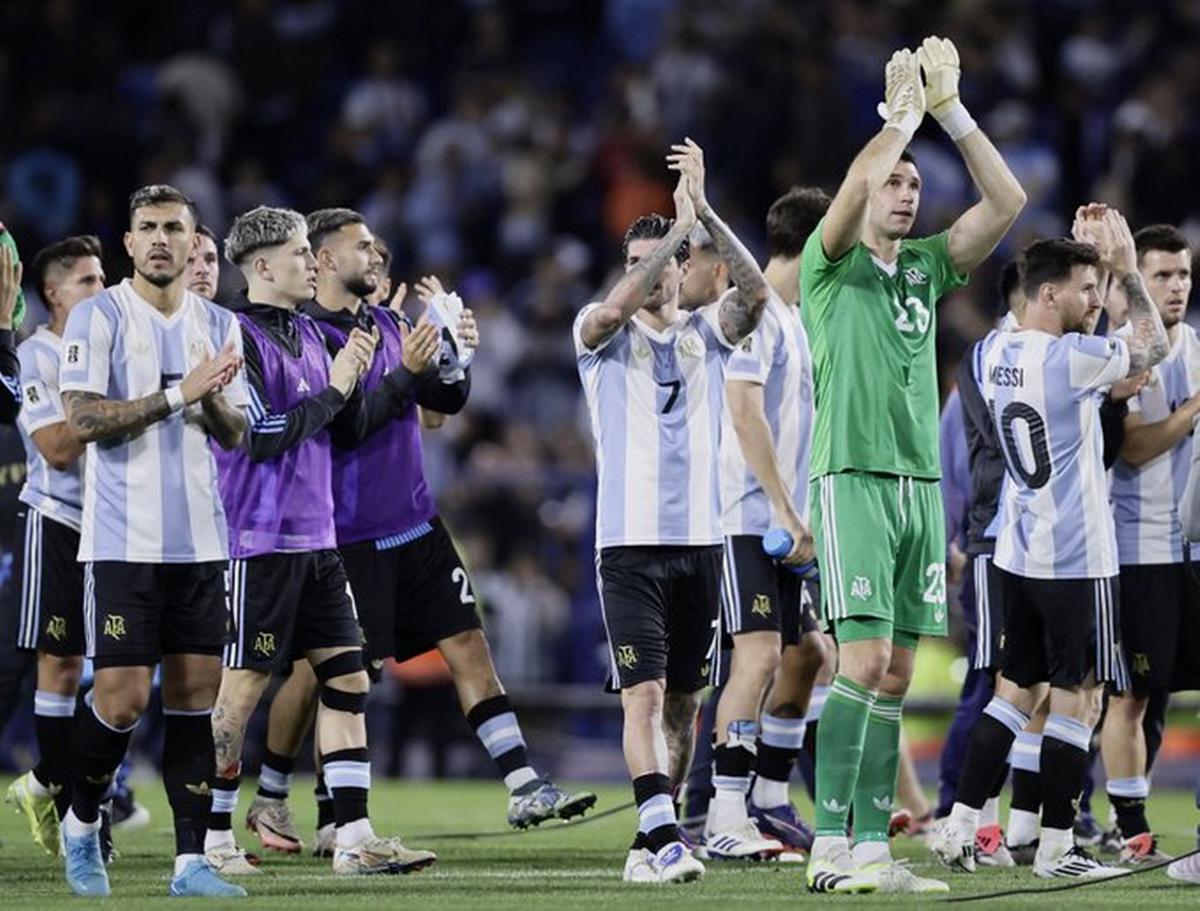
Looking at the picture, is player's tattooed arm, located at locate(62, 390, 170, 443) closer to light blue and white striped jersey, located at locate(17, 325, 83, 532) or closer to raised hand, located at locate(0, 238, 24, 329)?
raised hand, located at locate(0, 238, 24, 329)

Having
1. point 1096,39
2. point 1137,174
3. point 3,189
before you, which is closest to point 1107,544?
point 1137,174

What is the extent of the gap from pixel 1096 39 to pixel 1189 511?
12754 millimetres

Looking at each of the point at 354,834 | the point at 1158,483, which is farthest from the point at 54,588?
the point at 1158,483

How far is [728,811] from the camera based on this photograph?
35.2ft

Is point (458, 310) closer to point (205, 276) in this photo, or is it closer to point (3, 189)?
point (205, 276)

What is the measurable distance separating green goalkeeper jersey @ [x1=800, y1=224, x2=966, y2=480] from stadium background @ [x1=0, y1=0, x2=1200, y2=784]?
8785mm

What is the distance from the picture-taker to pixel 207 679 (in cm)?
909

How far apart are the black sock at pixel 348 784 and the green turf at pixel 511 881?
0.89 feet

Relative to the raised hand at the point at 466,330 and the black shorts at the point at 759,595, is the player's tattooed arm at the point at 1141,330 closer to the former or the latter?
the black shorts at the point at 759,595

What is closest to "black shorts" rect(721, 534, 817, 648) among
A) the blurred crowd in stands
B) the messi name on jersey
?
the messi name on jersey

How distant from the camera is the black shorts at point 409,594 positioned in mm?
10812

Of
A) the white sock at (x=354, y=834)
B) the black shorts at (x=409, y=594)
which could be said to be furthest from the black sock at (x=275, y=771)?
the white sock at (x=354, y=834)

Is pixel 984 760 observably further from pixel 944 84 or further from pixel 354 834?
pixel 944 84

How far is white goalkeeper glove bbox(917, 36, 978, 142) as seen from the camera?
30.1ft
